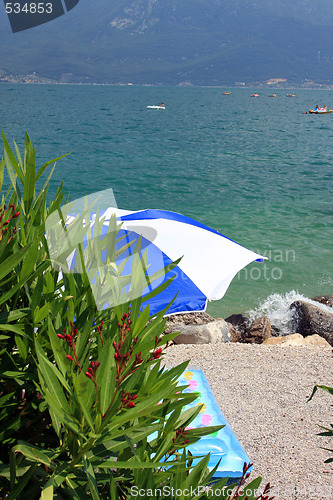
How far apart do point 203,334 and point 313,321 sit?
8.22 feet

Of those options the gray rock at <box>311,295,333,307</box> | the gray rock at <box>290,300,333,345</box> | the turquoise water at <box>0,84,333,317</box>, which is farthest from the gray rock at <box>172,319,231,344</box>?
the gray rock at <box>311,295,333,307</box>

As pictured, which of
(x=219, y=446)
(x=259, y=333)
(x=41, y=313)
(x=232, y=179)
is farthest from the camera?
(x=232, y=179)

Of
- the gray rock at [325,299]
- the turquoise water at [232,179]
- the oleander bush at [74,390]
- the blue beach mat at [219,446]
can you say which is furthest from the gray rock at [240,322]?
the oleander bush at [74,390]

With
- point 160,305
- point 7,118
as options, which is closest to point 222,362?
point 160,305

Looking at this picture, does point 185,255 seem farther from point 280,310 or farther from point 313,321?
point 280,310

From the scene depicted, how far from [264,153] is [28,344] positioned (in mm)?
29358

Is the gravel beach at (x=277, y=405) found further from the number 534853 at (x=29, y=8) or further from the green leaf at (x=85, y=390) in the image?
the number 534853 at (x=29, y=8)

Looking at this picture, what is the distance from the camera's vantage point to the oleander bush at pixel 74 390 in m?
0.95

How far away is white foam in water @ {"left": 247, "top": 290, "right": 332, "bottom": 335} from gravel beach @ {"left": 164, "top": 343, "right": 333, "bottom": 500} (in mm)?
2368

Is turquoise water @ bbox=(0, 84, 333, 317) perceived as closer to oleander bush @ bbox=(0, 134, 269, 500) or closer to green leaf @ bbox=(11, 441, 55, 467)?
oleander bush @ bbox=(0, 134, 269, 500)

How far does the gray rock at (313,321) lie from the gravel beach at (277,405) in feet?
5.69

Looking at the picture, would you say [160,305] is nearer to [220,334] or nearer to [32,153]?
[220,334]

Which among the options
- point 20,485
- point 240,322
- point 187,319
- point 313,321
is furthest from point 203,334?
point 20,485

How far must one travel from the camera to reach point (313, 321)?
7980 millimetres
